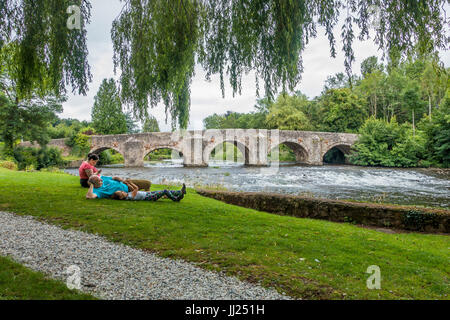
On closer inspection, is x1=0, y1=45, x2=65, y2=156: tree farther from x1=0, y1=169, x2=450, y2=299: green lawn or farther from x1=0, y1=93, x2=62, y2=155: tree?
x1=0, y1=169, x2=450, y2=299: green lawn

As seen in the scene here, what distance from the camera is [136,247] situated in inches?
149

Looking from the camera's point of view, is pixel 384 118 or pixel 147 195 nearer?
pixel 147 195

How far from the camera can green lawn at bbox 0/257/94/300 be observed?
242 cm

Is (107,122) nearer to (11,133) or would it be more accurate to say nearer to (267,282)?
(11,133)

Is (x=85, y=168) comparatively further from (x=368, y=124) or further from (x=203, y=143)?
(x=368, y=124)

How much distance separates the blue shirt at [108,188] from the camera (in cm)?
667

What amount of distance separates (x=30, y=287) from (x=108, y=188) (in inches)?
169

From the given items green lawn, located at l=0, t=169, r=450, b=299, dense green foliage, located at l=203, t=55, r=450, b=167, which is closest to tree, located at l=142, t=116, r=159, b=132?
green lawn, located at l=0, t=169, r=450, b=299

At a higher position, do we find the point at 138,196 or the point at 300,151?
the point at 300,151

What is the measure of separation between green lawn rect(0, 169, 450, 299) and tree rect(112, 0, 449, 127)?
71.2 inches

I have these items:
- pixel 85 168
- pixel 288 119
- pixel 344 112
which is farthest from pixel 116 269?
pixel 344 112

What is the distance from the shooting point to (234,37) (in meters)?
4.05
